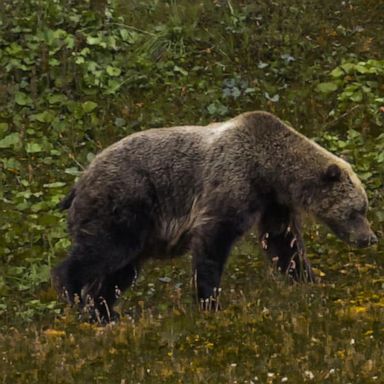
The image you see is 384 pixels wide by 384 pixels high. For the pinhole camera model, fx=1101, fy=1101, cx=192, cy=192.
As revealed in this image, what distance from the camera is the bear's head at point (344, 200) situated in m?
10.8

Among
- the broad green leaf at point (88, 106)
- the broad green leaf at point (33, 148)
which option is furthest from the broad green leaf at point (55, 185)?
the broad green leaf at point (88, 106)

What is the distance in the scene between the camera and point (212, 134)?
35.9ft

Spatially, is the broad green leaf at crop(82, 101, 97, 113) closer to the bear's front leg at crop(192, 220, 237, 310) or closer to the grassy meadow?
the grassy meadow

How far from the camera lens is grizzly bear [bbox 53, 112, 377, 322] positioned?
34.0 feet

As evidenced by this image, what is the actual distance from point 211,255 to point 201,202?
2.06 feet

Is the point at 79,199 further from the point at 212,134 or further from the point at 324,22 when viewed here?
the point at 324,22

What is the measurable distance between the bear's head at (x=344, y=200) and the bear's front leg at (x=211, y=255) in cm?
103

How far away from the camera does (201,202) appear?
10.5 m

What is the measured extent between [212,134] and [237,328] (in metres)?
3.17

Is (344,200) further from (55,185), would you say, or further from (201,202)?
(55,185)

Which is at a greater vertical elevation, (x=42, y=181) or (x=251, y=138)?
(x=251, y=138)

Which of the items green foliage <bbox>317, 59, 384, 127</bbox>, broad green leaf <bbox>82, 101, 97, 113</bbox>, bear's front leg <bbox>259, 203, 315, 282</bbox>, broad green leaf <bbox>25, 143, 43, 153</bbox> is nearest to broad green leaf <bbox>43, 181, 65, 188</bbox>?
broad green leaf <bbox>25, 143, 43, 153</bbox>

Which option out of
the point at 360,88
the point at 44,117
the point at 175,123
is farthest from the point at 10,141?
the point at 360,88

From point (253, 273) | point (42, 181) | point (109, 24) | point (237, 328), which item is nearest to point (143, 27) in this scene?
point (109, 24)
